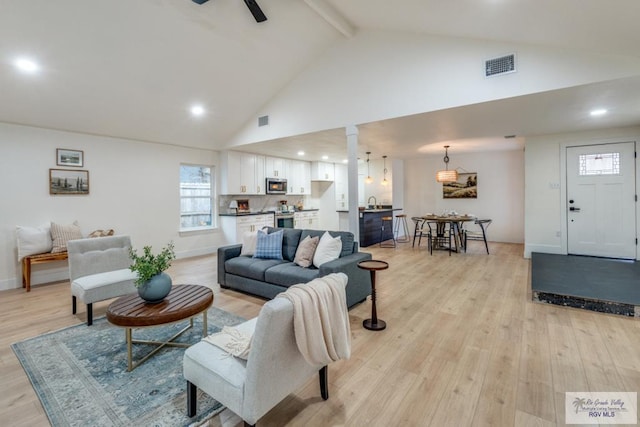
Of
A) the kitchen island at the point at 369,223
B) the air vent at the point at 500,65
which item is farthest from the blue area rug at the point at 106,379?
the kitchen island at the point at 369,223

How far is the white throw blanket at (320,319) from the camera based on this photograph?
1.54m

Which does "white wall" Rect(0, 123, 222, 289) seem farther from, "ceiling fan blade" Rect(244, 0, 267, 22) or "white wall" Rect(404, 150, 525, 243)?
"white wall" Rect(404, 150, 525, 243)

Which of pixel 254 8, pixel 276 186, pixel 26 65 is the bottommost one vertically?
pixel 276 186

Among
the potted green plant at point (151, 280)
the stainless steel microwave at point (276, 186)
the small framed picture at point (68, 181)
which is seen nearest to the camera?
the potted green plant at point (151, 280)

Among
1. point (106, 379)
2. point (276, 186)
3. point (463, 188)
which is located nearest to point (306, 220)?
point (276, 186)

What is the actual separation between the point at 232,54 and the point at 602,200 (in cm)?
704

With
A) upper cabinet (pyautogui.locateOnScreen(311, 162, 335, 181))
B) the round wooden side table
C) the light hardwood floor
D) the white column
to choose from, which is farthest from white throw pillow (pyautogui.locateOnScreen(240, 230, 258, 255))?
upper cabinet (pyautogui.locateOnScreen(311, 162, 335, 181))

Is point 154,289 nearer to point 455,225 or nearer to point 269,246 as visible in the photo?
point 269,246

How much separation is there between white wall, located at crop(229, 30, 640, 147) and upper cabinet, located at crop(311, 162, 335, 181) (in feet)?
11.5

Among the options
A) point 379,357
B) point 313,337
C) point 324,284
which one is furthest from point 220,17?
point 379,357

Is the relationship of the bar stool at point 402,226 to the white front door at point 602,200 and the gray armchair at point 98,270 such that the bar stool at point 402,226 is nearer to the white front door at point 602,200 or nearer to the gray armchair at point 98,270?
the white front door at point 602,200

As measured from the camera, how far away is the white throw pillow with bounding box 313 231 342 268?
3484 mm

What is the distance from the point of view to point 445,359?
239 cm

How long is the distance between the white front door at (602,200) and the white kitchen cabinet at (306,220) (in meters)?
6.20
